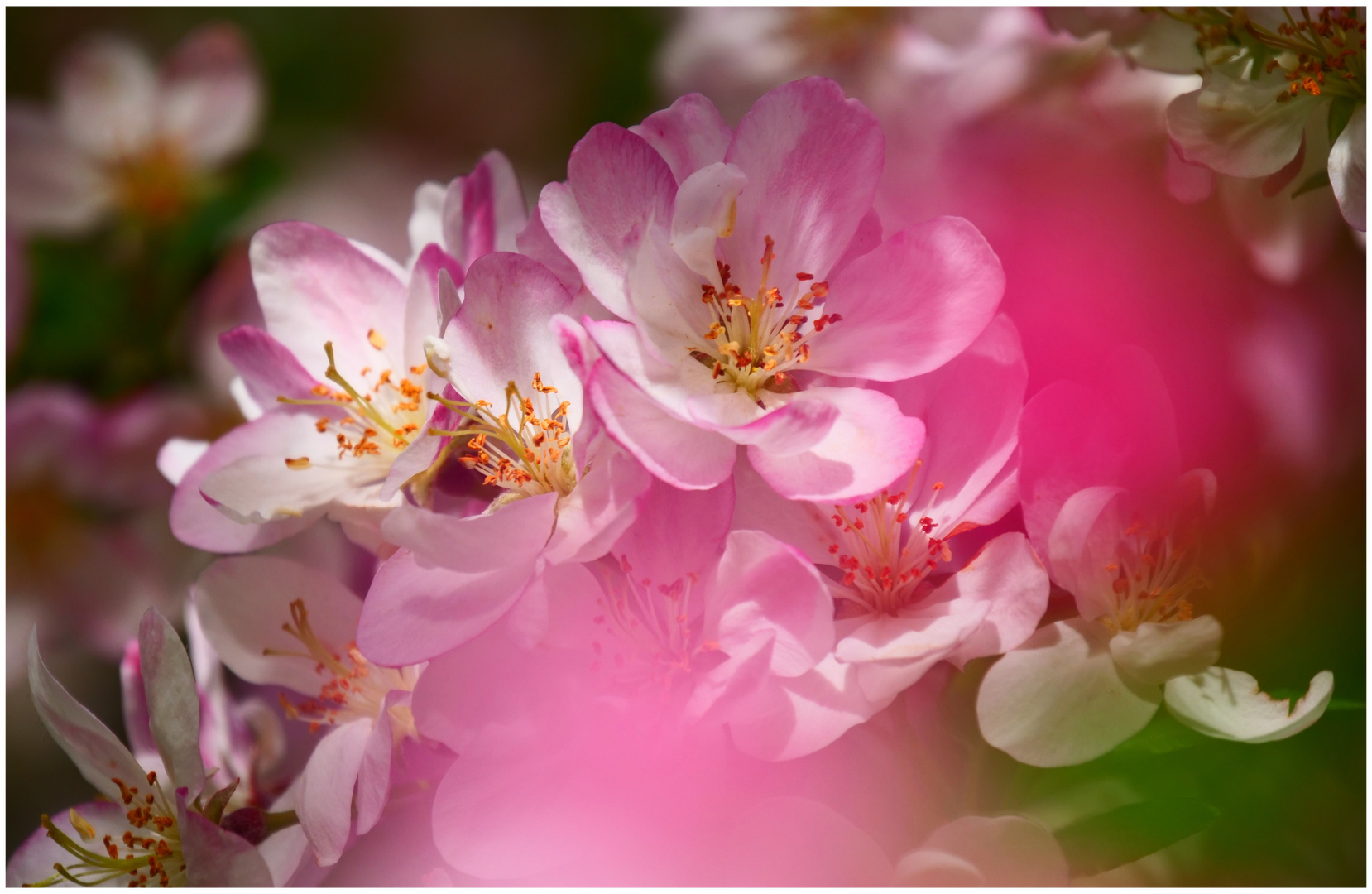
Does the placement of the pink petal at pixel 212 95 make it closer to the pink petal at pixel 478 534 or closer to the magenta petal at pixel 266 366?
the magenta petal at pixel 266 366

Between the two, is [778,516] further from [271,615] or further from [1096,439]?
[271,615]

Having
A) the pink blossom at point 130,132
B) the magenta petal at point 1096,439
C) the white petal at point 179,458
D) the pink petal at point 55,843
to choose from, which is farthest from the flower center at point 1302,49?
the pink blossom at point 130,132

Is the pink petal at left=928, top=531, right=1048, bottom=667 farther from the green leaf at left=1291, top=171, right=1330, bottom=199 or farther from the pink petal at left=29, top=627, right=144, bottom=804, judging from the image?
the pink petal at left=29, top=627, right=144, bottom=804

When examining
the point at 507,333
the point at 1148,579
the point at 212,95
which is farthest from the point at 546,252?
the point at 212,95

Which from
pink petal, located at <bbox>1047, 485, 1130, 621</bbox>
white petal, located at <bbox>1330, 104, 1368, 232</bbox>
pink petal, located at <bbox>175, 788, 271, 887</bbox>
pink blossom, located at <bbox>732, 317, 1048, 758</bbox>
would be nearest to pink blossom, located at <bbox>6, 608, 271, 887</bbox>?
pink petal, located at <bbox>175, 788, 271, 887</bbox>

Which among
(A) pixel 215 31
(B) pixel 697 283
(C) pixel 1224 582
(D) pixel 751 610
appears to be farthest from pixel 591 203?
(A) pixel 215 31

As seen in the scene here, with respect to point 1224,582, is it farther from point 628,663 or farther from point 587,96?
point 587,96
